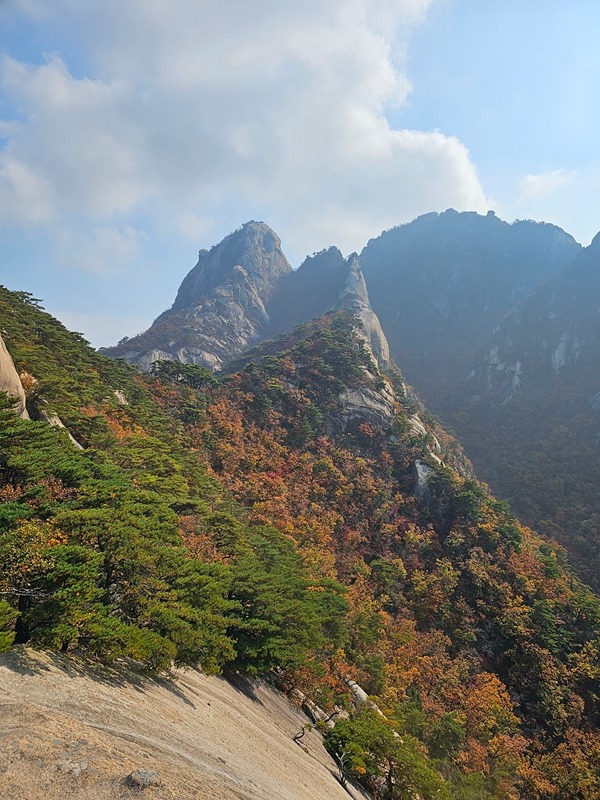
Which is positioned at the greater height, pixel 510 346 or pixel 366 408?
pixel 510 346

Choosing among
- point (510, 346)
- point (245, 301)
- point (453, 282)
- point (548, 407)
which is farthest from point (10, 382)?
point (453, 282)

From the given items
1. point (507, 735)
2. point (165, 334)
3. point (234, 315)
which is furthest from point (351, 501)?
point (234, 315)

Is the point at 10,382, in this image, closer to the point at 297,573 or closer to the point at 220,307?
the point at 297,573

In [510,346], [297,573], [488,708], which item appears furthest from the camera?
[510,346]

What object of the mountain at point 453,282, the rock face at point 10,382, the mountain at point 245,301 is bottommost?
the rock face at point 10,382

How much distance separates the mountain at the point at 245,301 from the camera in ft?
310

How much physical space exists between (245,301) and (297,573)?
112m

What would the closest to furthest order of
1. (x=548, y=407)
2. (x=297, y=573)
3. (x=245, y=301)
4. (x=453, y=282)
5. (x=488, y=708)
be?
(x=297, y=573), (x=488, y=708), (x=548, y=407), (x=245, y=301), (x=453, y=282)

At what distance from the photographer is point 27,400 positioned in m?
23.1

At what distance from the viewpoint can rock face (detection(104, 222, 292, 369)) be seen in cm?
9400

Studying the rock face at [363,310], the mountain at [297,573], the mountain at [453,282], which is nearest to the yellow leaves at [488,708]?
the mountain at [297,573]

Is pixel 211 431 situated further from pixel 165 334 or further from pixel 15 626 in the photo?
pixel 165 334

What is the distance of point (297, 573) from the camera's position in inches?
824

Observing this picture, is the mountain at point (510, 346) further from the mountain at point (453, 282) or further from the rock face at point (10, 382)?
the rock face at point (10, 382)
